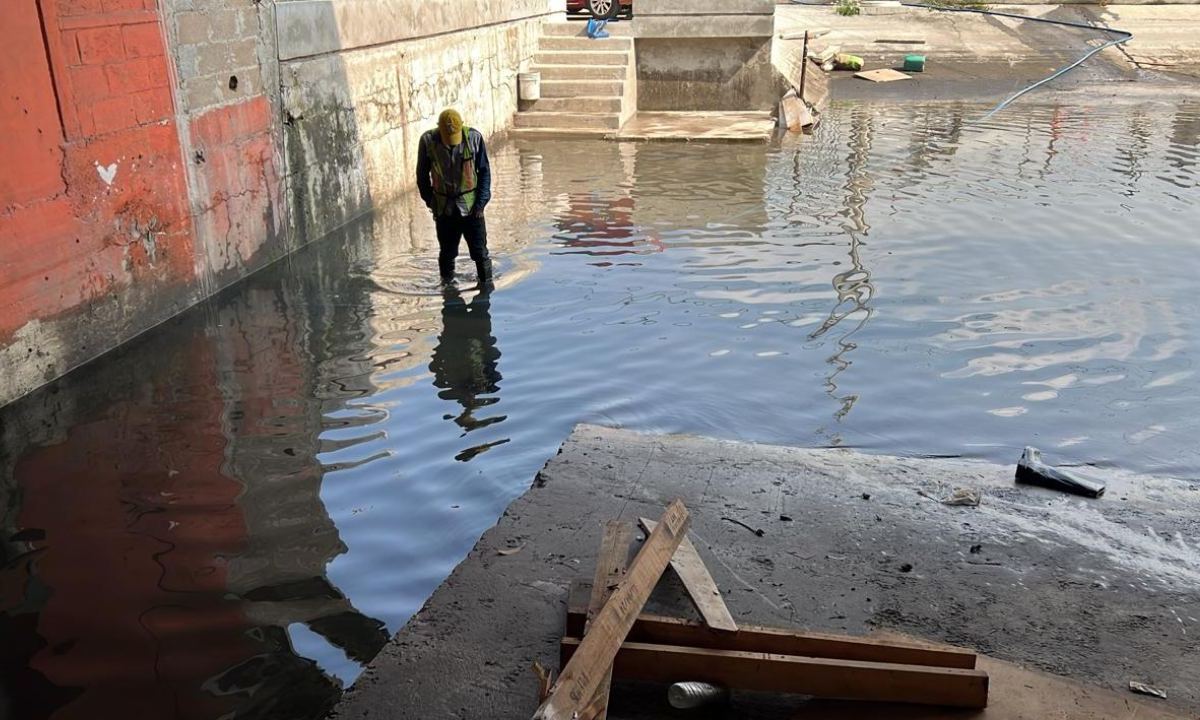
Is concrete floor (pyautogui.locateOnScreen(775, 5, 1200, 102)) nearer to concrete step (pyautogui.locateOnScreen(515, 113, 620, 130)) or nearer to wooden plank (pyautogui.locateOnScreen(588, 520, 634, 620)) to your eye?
concrete step (pyautogui.locateOnScreen(515, 113, 620, 130))

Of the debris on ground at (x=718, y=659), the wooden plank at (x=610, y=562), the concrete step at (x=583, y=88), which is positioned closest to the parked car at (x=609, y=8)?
the concrete step at (x=583, y=88)

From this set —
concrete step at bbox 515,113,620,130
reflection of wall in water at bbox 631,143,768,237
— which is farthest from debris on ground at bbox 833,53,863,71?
concrete step at bbox 515,113,620,130

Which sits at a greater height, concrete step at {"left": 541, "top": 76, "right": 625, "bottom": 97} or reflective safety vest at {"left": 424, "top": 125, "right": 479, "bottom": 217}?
reflective safety vest at {"left": 424, "top": 125, "right": 479, "bottom": 217}

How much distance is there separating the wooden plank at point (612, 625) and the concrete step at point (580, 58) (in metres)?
18.4

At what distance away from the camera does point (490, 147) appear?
18906 mm

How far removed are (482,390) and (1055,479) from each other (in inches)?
159

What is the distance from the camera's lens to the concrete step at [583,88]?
2081 cm

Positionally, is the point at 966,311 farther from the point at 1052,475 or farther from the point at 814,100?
the point at 814,100

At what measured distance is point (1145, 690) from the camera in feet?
12.7

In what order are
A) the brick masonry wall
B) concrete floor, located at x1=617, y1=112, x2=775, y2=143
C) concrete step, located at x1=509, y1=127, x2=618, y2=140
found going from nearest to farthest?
the brick masonry wall < concrete floor, located at x1=617, y1=112, x2=775, y2=143 < concrete step, located at x1=509, y1=127, x2=618, y2=140

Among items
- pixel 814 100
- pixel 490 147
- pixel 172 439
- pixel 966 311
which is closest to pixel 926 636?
pixel 172 439

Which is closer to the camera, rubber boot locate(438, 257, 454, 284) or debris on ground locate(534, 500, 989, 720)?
debris on ground locate(534, 500, 989, 720)

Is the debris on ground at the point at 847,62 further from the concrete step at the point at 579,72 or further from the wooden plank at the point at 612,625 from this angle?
the wooden plank at the point at 612,625

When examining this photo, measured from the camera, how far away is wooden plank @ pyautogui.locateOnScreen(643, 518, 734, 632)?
3814 millimetres
